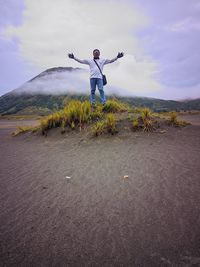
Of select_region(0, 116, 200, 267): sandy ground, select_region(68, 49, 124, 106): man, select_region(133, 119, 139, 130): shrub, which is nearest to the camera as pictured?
select_region(0, 116, 200, 267): sandy ground

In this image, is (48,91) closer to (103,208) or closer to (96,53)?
(96,53)

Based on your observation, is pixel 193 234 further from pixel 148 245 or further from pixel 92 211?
pixel 92 211

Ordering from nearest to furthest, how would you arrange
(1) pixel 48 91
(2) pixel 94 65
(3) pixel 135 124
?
(3) pixel 135 124, (2) pixel 94 65, (1) pixel 48 91

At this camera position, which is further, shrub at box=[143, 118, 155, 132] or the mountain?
the mountain

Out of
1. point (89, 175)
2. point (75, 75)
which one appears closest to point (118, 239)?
point (89, 175)

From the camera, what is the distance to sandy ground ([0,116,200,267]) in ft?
5.65

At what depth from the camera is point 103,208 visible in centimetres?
243

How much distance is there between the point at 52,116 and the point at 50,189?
15.4 feet

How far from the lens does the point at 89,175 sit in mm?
3529

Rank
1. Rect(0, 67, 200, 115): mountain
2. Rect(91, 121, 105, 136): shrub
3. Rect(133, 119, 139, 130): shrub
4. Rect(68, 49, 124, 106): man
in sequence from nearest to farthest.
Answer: Rect(91, 121, 105, 136): shrub → Rect(133, 119, 139, 130): shrub → Rect(68, 49, 124, 106): man → Rect(0, 67, 200, 115): mountain

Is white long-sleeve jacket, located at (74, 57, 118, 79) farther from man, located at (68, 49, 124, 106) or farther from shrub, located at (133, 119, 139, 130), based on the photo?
shrub, located at (133, 119, 139, 130)

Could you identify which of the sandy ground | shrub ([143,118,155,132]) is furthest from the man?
the sandy ground

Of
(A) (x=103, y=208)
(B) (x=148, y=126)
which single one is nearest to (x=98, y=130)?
(B) (x=148, y=126)

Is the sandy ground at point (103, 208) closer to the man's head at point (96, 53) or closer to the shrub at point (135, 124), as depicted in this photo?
Result: the shrub at point (135, 124)
